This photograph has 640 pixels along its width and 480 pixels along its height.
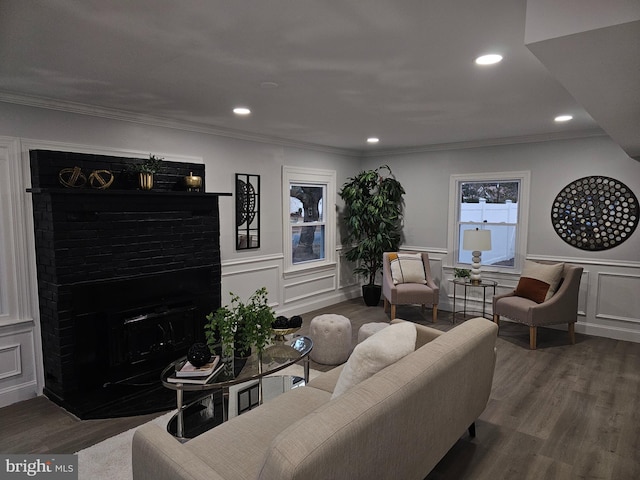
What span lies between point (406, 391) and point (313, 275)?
4.35 meters

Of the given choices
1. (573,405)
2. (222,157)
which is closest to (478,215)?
(573,405)

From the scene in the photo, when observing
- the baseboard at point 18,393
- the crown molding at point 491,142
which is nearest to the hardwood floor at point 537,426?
the baseboard at point 18,393

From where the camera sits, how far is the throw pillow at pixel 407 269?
562 centimetres

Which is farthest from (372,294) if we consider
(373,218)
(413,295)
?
(373,218)

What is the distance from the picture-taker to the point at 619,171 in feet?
15.1

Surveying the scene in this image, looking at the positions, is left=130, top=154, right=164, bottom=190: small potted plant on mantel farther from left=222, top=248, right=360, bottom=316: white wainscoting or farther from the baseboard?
the baseboard

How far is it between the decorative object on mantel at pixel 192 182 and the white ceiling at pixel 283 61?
1.89 feet

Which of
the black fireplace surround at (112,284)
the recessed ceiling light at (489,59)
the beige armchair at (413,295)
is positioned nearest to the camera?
the recessed ceiling light at (489,59)

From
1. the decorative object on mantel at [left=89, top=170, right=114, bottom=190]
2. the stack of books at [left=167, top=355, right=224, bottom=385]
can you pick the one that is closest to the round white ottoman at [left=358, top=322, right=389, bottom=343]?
the stack of books at [left=167, top=355, right=224, bottom=385]

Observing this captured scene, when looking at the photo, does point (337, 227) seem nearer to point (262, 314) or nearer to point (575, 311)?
point (575, 311)

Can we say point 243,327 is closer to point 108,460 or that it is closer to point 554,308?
point 108,460

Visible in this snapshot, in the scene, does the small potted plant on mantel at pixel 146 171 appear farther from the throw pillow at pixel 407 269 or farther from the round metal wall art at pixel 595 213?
the round metal wall art at pixel 595 213

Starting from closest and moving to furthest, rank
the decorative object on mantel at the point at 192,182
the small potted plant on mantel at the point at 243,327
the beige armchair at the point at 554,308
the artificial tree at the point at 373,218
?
the small potted plant on mantel at the point at 243,327, the decorative object on mantel at the point at 192,182, the beige armchair at the point at 554,308, the artificial tree at the point at 373,218

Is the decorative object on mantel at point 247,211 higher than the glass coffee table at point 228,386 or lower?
higher
